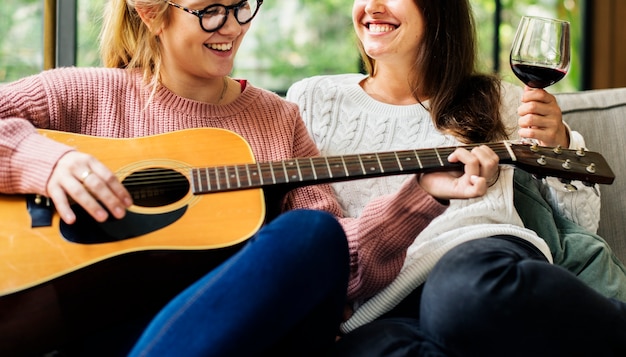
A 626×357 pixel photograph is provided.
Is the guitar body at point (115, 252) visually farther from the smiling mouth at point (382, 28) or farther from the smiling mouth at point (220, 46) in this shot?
the smiling mouth at point (382, 28)

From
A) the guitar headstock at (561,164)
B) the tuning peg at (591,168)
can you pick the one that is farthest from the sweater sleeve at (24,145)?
the tuning peg at (591,168)

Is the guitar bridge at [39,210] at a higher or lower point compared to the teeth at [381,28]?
lower

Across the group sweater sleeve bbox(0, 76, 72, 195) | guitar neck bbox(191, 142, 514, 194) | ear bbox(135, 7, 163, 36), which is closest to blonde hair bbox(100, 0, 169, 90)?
ear bbox(135, 7, 163, 36)

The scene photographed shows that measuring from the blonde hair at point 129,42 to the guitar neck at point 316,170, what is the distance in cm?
36

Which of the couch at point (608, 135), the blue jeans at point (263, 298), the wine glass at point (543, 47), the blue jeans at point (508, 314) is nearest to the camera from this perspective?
the blue jeans at point (263, 298)

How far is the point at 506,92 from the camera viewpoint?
1.89 metres

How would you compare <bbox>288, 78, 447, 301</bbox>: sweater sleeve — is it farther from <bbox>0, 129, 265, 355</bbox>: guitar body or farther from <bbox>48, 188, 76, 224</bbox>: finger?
<bbox>48, 188, 76, 224</bbox>: finger

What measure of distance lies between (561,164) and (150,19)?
0.91 m

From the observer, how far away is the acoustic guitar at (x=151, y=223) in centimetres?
125

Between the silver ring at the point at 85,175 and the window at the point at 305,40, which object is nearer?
the silver ring at the point at 85,175

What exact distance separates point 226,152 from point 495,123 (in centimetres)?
69

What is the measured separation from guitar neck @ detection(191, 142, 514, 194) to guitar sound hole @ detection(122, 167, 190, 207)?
0.04 m

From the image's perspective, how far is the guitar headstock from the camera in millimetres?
1428

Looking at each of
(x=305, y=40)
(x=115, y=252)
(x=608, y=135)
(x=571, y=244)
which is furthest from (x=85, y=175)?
(x=305, y=40)
